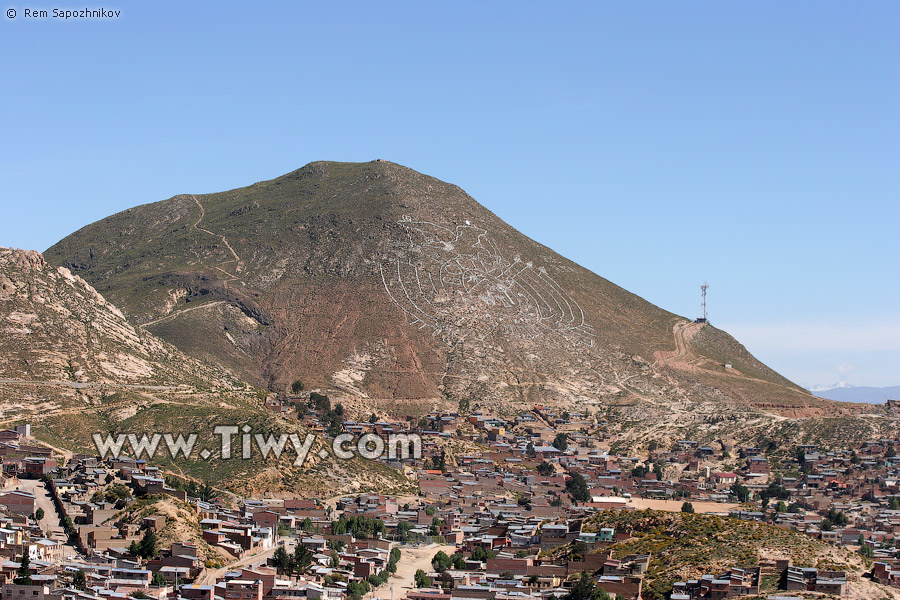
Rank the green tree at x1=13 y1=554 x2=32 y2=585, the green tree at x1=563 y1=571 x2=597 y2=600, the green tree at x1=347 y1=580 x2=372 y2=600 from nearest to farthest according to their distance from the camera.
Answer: the green tree at x1=13 y1=554 x2=32 y2=585
the green tree at x1=563 y1=571 x2=597 y2=600
the green tree at x1=347 y1=580 x2=372 y2=600

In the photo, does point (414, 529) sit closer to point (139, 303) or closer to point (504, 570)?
point (504, 570)

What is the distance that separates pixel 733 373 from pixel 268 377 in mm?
55135

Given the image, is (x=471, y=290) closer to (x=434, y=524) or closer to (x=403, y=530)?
(x=434, y=524)

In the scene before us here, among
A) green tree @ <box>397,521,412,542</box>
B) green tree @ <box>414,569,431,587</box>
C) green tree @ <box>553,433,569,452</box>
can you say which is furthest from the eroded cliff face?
green tree @ <box>414,569,431,587</box>

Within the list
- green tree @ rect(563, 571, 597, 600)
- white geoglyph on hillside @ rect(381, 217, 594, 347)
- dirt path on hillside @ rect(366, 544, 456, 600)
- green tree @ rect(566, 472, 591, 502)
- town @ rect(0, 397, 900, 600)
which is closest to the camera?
green tree @ rect(563, 571, 597, 600)

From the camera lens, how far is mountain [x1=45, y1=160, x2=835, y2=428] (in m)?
151

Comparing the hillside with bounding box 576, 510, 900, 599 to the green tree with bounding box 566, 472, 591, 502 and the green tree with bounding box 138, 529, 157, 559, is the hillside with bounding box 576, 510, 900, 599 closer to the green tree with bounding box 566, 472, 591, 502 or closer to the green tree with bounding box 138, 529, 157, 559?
the green tree with bounding box 138, 529, 157, 559

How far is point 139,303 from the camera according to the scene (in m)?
164

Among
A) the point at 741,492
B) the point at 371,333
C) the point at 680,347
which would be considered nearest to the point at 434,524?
the point at 741,492

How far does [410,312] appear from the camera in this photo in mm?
163000

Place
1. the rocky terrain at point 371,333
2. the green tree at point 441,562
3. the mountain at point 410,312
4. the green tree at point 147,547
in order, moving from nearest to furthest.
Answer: the green tree at point 147,547 → the green tree at point 441,562 → the rocky terrain at point 371,333 → the mountain at point 410,312

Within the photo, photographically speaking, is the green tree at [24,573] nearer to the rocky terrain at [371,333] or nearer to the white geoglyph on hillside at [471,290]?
the rocky terrain at [371,333]

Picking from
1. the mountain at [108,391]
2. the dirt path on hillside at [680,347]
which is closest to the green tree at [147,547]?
the mountain at [108,391]

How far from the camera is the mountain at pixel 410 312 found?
496 ft
